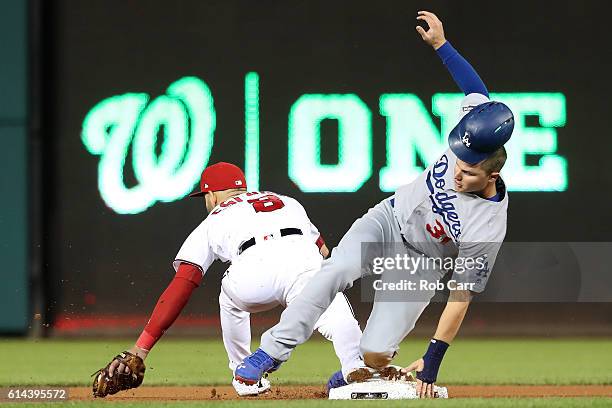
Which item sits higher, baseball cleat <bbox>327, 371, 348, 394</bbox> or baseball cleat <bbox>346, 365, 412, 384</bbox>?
baseball cleat <bbox>346, 365, 412, 384</bbox>

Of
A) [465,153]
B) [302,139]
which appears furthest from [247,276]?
[302,139]

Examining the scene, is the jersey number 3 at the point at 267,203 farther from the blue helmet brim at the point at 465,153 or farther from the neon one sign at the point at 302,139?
the neon one sign at the point at 302,139

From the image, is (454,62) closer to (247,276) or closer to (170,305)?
(247,276)

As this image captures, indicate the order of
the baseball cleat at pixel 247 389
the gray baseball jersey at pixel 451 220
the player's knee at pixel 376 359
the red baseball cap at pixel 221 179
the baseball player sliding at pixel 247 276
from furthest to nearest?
1. the red baseball cap at pixel 221 179
2. the baseball cleat at pixel 247 389
3. the baseball player sliding at pixel 247 276
4. the player's knee at pixel 376 359
5. the gray baseball jersey at pixel 451 220

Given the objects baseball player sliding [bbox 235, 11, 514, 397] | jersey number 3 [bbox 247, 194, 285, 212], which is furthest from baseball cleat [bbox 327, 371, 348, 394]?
jersey number 3 [bbox 247, 194, 285, 212]

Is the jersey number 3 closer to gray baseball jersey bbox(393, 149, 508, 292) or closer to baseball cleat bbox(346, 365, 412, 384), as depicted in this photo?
gray baseball jersey bbox(393, 149, 508, 292)

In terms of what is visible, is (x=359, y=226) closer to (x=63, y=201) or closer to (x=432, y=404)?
(x=432, y=404)

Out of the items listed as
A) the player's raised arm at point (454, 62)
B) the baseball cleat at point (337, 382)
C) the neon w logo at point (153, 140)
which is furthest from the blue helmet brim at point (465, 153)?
the neon w logo at point (153, 140)
